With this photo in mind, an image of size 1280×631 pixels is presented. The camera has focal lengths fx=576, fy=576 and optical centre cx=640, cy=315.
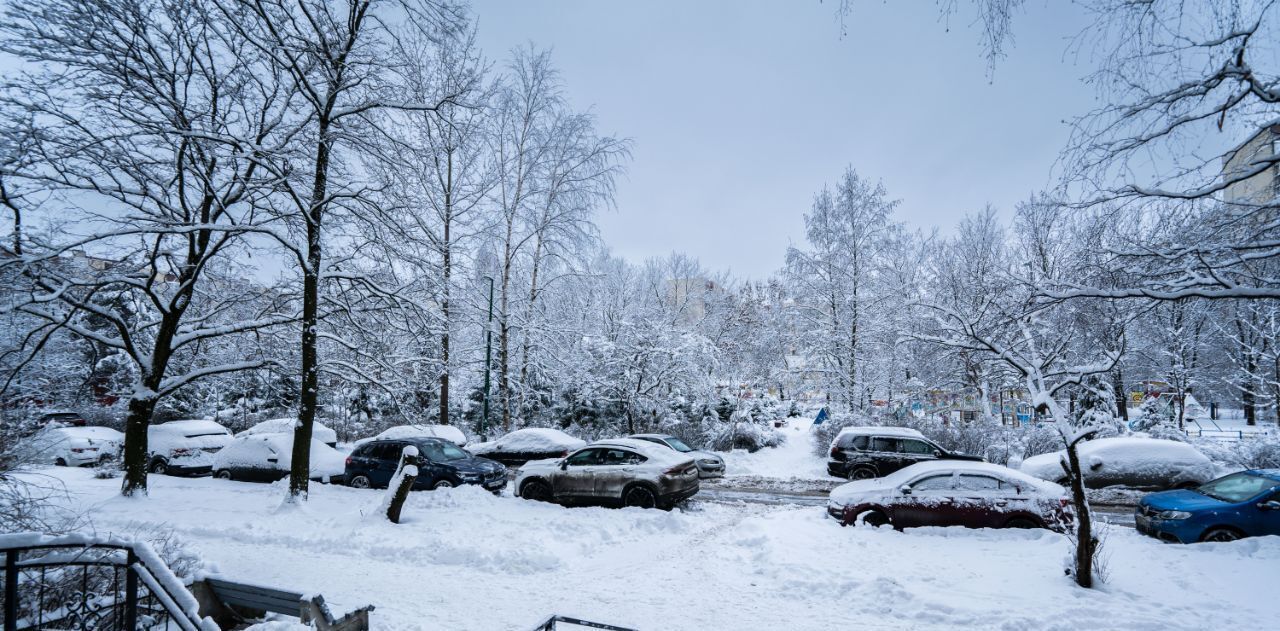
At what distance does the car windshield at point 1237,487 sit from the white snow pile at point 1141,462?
3.96 metres

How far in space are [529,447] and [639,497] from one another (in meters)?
7.42

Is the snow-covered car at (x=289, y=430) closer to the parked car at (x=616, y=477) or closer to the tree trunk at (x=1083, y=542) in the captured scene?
the parked car at (x=616, y=477)

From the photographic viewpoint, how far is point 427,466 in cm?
1392

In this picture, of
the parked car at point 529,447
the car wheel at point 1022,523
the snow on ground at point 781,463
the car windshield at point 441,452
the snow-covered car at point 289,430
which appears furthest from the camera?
the snow-covered car at point 289,430

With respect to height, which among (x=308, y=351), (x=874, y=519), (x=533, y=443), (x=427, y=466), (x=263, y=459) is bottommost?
(x=874, y=519)

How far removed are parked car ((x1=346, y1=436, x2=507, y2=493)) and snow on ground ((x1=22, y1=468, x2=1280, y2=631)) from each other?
1.91 meters

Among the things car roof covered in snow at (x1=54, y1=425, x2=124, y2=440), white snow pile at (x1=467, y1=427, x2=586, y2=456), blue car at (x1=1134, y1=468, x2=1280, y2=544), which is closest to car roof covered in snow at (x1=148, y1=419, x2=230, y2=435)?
car roof covered in snow at (x1=54, y1=425, x2=124, y2=440)

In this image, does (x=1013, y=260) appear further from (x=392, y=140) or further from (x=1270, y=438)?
(x=392, y=140)

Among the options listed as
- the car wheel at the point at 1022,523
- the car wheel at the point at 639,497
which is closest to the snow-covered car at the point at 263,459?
the car wheel at the point at 639,497

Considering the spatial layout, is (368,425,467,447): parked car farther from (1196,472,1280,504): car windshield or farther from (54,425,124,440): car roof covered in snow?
(1196,472,1280,504): car windshield

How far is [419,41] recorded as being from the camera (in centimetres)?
1009

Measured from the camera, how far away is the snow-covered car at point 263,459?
→ 15.4 meters

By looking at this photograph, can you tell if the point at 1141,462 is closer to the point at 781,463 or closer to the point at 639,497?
the point at 781,463

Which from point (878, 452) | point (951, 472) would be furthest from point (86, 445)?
point (951, 472)
